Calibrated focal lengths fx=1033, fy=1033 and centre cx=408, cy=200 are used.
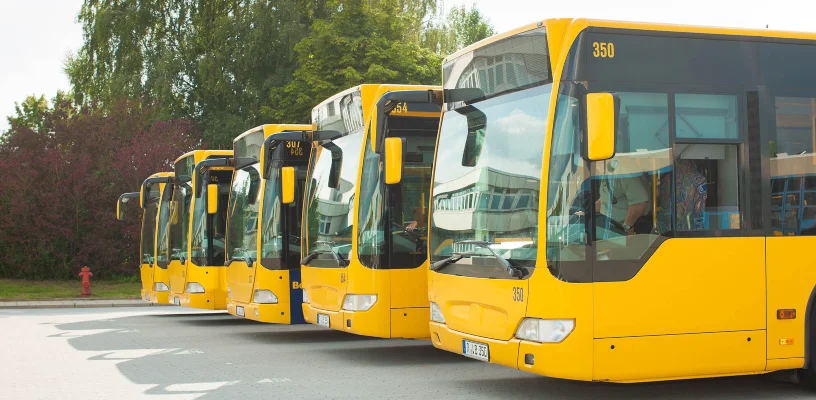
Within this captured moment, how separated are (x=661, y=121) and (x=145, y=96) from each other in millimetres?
38646

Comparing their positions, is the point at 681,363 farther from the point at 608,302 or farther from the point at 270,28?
the point at 270,28

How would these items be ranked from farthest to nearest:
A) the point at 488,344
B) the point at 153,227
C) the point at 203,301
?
the point at 153,227 → the point at 203,301 → the point at 488,344

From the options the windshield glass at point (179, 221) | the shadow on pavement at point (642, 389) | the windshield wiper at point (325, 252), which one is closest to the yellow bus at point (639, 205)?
the shadow on pavement at point (642, 389)

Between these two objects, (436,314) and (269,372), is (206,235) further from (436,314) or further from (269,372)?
(436,314)

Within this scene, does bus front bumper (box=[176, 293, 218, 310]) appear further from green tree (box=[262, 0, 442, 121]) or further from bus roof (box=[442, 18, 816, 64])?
green tree (box=[262, 0, 442, 121])

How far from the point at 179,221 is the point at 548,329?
13.7 meters

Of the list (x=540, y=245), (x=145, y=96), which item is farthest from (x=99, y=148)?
(x=540, y=245)

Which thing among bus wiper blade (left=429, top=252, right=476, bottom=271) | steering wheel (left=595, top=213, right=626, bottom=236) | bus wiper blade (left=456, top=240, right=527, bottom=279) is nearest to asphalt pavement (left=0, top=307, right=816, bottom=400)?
bus wiper blade (left=429, top=252, right=476, bottom=271)

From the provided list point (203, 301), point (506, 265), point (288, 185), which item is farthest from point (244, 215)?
point (506, 265)

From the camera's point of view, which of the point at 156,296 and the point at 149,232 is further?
the point at 149,232

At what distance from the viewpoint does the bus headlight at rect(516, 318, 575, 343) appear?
846cm

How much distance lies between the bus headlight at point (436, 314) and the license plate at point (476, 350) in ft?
1.94

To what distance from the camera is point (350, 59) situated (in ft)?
132

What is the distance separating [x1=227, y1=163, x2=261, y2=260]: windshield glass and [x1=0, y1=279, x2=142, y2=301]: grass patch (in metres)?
13.3
